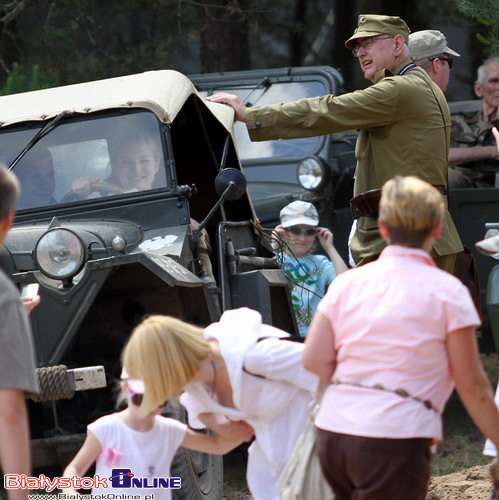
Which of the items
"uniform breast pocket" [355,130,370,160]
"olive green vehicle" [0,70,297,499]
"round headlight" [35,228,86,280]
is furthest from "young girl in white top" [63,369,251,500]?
"uniform breast pocket" [355,130,370,160]

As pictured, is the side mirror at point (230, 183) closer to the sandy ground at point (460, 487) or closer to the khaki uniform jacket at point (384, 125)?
the khaki uniform jacket at point (384, 125)

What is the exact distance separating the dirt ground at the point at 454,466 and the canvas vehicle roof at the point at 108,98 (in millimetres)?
2167

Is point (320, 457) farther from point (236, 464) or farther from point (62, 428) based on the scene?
point (236, 464)

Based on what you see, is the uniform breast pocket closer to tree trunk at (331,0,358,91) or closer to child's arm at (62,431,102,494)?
child's arm at (62,431,102,494)

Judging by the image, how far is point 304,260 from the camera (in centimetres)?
654

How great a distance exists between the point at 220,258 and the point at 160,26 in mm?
6828

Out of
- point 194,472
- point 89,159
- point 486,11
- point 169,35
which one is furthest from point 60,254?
point 169,35

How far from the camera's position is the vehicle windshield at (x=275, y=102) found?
8.16m

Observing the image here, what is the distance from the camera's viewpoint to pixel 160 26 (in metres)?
11.7

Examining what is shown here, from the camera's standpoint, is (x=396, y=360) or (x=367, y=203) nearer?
(x=396, y=360)

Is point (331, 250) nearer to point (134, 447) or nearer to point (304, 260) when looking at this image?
point (304, 260)

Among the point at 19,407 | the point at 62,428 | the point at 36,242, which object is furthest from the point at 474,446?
the point at 19,407

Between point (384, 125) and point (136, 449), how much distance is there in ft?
6.78

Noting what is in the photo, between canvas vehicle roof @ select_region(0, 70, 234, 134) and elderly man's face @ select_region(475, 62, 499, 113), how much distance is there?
202 centimetres
